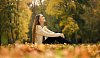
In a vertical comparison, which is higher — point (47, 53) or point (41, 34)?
point (47, 53)

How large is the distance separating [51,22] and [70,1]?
17586mm

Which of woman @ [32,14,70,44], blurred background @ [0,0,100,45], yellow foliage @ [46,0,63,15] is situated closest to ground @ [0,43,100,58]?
woman @ [32,14,70,44]

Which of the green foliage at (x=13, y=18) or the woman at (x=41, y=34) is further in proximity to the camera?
the green foliage at (x=13, y=18)

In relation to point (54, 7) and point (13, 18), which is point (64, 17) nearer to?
point (54, 7)

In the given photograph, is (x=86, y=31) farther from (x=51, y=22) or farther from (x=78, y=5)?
(x=51, y=22)

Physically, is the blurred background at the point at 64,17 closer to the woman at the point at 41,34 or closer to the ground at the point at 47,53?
the woman at the point at 41,34

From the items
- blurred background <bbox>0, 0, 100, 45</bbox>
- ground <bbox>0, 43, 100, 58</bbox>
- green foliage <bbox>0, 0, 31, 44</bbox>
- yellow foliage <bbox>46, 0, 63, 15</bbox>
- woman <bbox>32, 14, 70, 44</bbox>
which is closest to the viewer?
ground <bbox>0, 43, 100, 58</bbox>

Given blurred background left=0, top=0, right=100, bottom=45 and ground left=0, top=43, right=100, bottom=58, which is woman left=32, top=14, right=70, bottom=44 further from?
blurred background left=0, top=0, right=100, bottom=45

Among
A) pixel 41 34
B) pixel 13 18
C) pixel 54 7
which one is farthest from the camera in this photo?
pixel 13 18

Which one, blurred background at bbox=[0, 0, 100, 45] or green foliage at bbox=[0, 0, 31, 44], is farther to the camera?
green foliage at bbox=[0, 0, 31, 44]

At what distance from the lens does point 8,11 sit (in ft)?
167

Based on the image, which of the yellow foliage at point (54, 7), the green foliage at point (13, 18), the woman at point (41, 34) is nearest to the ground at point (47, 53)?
the woman at point (41, 34)

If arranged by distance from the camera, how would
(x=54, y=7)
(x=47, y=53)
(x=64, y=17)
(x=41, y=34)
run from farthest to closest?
(x=54, y=7)
(x=64, y=17)
(x=41, y=34)
(x=47, y=53)

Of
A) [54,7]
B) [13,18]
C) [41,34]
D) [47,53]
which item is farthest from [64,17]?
[47,53]
